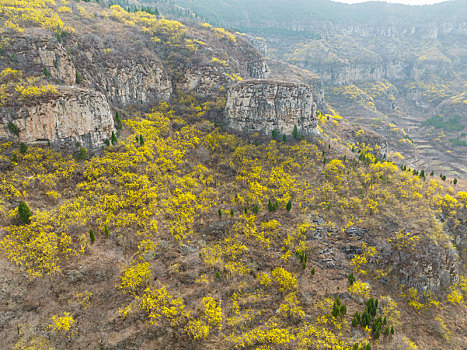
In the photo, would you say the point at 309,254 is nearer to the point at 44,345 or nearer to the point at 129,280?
the point at 129,280

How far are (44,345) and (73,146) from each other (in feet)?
82.8

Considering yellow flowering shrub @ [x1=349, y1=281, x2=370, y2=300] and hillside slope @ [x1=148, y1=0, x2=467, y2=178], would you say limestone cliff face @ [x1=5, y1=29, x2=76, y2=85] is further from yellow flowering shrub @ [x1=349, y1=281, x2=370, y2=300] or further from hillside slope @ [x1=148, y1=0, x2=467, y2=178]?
hillside slope @ [x1=148, y1=0, x2=467, y2=178]

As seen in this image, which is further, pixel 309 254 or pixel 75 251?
pixel 309 254

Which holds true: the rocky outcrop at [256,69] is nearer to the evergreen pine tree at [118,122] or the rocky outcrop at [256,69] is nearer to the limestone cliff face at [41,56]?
the evergreen pine tree at [118,122]

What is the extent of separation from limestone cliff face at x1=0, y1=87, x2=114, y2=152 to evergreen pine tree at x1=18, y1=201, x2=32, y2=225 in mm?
11907

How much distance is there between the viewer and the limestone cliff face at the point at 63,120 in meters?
32.4

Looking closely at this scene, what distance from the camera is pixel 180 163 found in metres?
42.4

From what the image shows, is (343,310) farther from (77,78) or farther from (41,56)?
(41,56)

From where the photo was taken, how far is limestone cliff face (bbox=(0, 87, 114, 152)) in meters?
32.4

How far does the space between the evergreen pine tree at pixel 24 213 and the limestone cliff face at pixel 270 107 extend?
36861mm

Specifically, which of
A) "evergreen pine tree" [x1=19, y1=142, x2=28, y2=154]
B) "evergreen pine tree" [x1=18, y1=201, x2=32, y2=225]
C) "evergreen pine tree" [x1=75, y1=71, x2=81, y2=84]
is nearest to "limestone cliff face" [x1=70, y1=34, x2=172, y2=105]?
"evergreen pine tree" [x1=75, y1=71, x2=81, y2=84]

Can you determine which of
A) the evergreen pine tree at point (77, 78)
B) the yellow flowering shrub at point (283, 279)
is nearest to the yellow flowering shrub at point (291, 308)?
the yellow flowering shrub at point (283, 279)

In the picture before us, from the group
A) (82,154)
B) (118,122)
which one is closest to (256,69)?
(118,122)

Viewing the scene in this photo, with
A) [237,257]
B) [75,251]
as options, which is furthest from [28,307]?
[237,257]
